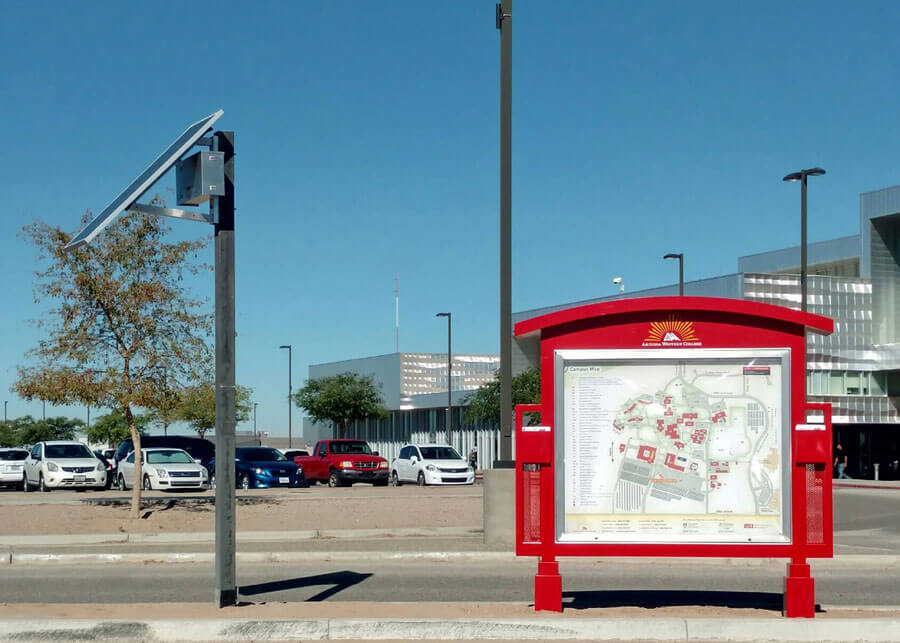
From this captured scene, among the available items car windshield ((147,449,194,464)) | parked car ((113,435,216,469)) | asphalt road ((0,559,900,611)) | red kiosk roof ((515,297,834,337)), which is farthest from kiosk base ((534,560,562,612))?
parked car ((113,435,216,469))

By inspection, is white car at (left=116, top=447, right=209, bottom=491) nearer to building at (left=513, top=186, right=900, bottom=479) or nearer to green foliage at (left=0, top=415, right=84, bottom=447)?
building at (left=513, top=186, right=900, bottom=479)

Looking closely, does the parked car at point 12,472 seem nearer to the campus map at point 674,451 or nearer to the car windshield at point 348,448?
the car windshield at point 348,448

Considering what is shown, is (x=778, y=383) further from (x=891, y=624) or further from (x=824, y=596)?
(x=824, y=596)

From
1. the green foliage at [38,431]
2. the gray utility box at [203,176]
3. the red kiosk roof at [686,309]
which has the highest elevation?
the gray utility box at [203,176]

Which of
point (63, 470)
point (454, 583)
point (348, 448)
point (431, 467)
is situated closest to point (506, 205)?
point (454, 583)

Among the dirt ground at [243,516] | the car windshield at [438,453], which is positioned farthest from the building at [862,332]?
the dirt ground at [243,516]

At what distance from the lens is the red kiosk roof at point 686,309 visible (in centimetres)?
982

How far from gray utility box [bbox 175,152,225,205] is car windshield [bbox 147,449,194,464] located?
2486cm

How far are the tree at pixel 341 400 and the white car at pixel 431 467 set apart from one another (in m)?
29.6

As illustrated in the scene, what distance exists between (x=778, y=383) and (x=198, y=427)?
6611 cm

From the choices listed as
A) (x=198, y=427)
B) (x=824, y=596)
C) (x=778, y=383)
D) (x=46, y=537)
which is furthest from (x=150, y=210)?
(x=198, y=427)

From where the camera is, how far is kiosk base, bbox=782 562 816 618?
977cm

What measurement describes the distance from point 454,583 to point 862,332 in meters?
47.7

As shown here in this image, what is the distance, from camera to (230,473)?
1006 cm
